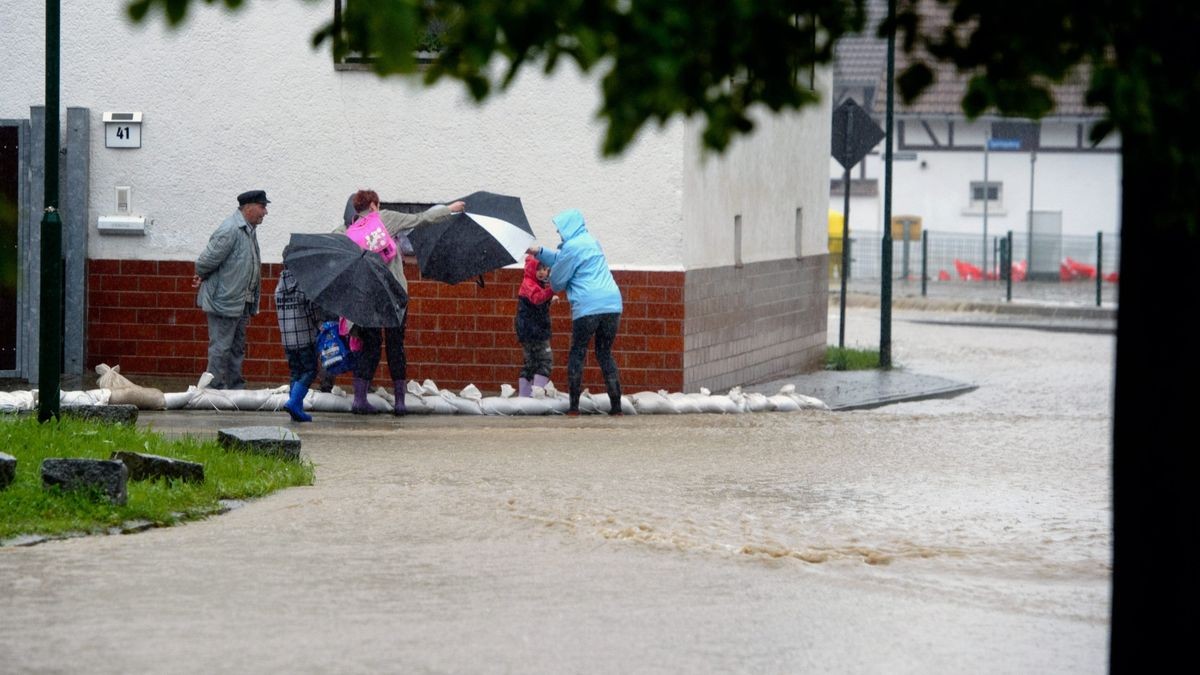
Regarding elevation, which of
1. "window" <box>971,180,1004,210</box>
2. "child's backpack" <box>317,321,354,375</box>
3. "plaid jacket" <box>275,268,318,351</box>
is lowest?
"child's backpack" <box>317,321,354,375</box>

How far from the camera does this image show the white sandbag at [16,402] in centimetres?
1427

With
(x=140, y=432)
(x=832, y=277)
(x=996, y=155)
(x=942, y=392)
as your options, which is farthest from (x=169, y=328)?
(x=996, y=155)

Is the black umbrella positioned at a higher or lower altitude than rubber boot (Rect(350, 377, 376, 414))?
higher

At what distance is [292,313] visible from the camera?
14742 mm

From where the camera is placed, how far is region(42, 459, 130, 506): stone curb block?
9.49m

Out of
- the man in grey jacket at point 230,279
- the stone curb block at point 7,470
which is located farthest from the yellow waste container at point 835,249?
the stone curb block at point 7,470

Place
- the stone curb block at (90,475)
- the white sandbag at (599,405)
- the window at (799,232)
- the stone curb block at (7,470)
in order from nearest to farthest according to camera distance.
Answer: the stone curb block at (90,475) < the stone curb block at (7,470) < the white sandbag at (599,405) < the window at (799,232)

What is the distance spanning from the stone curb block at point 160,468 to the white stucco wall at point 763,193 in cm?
637

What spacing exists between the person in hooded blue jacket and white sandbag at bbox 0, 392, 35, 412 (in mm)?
3844

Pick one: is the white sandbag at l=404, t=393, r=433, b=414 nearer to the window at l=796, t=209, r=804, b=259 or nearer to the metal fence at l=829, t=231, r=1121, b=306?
the window at l=796, t=209, r=804, b=259

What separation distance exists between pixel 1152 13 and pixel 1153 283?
0.73 m

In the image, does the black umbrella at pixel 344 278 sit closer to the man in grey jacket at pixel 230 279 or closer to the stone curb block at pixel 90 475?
the man in grey jacket at pixel 230 279

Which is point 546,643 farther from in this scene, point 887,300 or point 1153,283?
point 887,300

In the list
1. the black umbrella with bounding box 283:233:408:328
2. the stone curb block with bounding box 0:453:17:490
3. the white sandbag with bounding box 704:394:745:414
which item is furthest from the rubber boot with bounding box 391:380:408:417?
the stone curb block with bounding box 0:453:17:490
